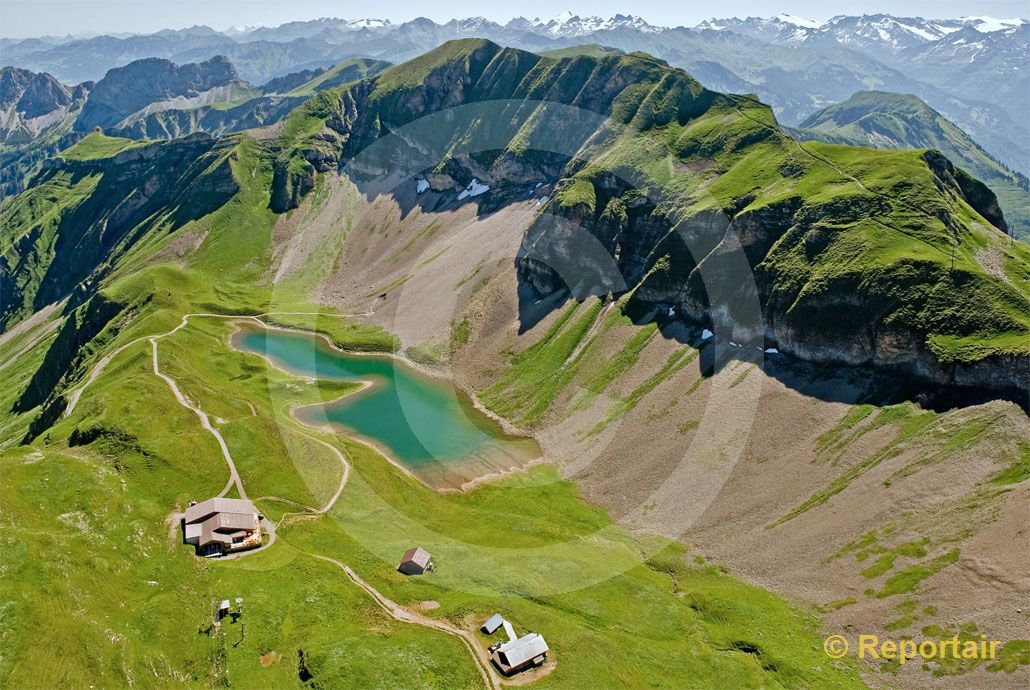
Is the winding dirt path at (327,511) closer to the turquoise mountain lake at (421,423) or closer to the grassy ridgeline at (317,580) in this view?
the grassy ridgeline at (317,580)

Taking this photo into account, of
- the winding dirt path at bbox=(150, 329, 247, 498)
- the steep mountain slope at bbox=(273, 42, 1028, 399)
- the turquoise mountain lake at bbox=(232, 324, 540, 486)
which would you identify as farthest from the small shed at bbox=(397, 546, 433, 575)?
the steep mountain slope at bbox=(273, 42, 1028, 399)

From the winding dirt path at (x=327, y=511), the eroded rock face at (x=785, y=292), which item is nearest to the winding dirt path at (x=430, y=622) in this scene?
the winding dirt path at (x=327, y=511)

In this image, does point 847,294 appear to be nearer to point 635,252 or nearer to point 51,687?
point 635,252

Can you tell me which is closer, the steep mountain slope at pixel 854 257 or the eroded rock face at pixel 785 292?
the steep mountain slope at pixel 854 257

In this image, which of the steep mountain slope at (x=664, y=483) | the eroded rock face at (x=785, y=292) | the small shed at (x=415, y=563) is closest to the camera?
the steep mountain slope at (x=664, y=483)

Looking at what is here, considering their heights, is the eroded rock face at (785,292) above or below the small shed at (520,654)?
above

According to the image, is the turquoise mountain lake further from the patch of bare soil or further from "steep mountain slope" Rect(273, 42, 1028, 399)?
"steep mountain slope" Rect(273, 42, 1028, 399)

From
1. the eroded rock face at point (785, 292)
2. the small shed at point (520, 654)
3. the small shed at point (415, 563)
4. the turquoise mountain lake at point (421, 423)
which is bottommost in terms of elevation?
the turquoise mountain lake at point (421, 423)
